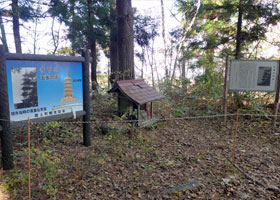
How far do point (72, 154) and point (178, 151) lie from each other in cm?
251

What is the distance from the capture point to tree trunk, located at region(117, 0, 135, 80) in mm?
7008

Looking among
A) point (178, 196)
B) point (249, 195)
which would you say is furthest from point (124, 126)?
point (249, 195)

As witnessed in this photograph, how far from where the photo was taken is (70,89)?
429 cm

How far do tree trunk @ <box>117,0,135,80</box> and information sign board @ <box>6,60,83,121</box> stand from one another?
9.29ft

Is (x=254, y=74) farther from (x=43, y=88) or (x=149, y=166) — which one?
(x=43, y=88)

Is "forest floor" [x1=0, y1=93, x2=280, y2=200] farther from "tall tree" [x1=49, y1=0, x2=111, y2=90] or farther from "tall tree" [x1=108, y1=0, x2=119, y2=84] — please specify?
"tall tree" [x1=108, y1=0, x2=119, y2=84]

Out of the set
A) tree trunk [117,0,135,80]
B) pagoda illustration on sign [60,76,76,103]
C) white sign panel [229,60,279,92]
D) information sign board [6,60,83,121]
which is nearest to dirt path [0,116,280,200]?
information sign board [6,60,83,121]

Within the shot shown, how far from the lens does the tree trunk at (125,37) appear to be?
701 centimetres

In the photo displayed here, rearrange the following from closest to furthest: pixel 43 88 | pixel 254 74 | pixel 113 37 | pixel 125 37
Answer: pixel 43 88 → pixel 254 74 → pixel 125 37 → pixel 113 37

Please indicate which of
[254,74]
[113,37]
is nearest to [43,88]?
[254,74]

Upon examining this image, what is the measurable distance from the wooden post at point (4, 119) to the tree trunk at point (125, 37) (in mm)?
4128

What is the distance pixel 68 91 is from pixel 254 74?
5848mm

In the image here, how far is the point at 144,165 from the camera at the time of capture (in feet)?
14.0

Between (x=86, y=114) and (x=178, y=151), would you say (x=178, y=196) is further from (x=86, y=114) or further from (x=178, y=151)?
(x=86, y=114)
